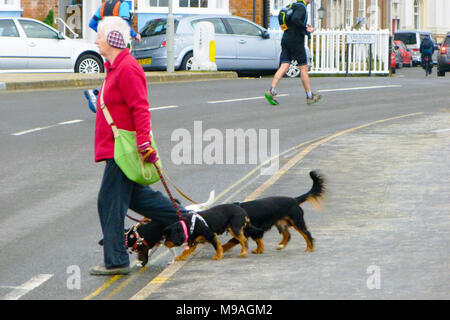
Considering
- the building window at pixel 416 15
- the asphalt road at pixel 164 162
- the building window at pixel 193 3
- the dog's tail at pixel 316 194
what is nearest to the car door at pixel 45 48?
the asphalt road at pixel 164 162

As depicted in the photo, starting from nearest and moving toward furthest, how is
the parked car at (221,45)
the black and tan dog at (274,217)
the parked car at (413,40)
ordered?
the black and tan dog at (274,217)
the parked car at (221,45)
the parked car at (413,40)

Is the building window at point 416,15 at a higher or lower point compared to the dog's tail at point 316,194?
higher

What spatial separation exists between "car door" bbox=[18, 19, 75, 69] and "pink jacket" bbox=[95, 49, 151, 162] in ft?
61.0

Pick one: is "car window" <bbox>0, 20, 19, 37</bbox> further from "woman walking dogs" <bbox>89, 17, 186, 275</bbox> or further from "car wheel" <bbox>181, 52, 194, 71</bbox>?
"woman walking dogs" <bbox>89, 17, 186, 275</bbox>

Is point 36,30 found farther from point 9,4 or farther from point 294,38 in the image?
point 294,38

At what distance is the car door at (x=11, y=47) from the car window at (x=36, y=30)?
9.0 inches

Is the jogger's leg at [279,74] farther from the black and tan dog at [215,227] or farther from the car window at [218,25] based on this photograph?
the black and tan dog at [215,227]

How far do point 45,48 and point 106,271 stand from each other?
1876cm

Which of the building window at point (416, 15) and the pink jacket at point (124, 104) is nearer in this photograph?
the pink jacket at point (124, 104)

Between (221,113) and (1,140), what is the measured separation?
433 cm

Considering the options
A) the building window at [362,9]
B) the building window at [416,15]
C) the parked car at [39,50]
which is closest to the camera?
the parked car at [39,50]

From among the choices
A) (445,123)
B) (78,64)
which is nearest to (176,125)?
(445,123)

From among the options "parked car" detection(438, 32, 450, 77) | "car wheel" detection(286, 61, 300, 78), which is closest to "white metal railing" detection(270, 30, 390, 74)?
"car wheel" detection(286, 61, 300, 78)

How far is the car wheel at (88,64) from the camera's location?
25516mm
